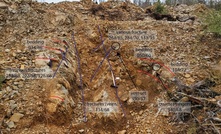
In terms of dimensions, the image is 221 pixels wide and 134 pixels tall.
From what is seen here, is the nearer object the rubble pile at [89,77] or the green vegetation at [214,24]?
the rubble pile at [89,77]

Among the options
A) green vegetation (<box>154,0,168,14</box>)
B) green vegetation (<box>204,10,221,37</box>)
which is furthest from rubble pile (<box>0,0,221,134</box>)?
green vegetation (<box>154,0,168,14</box>)

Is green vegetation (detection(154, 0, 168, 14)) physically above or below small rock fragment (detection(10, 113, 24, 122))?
above

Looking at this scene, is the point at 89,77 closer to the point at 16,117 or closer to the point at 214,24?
the point at 16,117

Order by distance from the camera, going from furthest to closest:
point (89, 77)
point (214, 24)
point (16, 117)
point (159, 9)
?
point (159, 9) < point (214, 24) < point (89, 77) < point (16, 117)

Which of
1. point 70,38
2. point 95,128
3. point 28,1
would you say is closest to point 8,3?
point 28,1

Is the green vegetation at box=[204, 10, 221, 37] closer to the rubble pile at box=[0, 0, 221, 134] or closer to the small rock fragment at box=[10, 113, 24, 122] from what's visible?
the rubble pile at box=[0, 0, 221, 134]

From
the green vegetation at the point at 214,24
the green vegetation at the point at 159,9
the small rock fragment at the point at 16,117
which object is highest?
the green vegetation at the point at 159,9

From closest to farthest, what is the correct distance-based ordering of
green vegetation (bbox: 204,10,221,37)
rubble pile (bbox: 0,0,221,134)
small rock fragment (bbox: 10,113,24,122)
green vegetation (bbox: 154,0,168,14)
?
small rock fragment (bbox: 10,113,24,122), rubble pile (bbox: 0,0,221,134), green vegetation (bbox: 204,10,221,37), green vegetation (bbox: 154,0,168,14)

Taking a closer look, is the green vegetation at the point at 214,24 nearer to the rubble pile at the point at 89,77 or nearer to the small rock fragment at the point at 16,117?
the rubble pile at the point at 89,77

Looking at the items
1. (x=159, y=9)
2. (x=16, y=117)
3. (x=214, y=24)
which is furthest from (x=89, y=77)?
(x=159, y=9)

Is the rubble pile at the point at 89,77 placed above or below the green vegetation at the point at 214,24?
below

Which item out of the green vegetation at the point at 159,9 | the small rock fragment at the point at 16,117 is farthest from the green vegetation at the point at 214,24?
the small rock fragment at the point at 16,117

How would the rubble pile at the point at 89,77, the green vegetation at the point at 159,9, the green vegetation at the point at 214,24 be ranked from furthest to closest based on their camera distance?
the green vegetation at the point at 159,9
the green vegetation at the point at 214,24
the rubble pile at the point at 89,77

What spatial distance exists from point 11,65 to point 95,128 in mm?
3028
